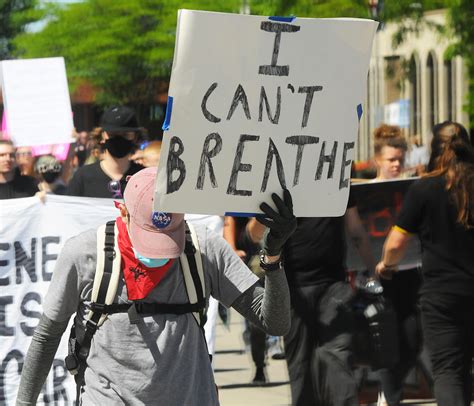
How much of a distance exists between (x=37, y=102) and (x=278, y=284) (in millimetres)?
7599

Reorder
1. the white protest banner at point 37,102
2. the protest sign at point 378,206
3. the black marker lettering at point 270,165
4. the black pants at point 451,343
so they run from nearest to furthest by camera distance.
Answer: the black marker lettering at point 270,165 → the black pants at point 451,343 → the protest sign at point 378,206 → the white protest banner at point 37,102

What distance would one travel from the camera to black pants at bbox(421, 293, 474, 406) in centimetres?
628

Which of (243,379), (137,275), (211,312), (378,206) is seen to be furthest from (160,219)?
(243,379)

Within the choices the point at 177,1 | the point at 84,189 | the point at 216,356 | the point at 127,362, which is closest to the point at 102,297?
the point at 127,362

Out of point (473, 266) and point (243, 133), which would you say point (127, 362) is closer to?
point (243, 133)

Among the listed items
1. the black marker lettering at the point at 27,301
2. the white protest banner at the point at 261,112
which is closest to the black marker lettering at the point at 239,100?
the white protest banner at the point at 261,112

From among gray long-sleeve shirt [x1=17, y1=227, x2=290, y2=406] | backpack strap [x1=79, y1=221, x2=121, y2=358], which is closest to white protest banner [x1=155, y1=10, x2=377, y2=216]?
gray long-sleeve shirt [x1=17, y1=227, x2=290, y2=406]

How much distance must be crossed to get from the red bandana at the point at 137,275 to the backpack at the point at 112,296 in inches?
1.0

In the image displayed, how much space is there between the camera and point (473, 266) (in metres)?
6.28

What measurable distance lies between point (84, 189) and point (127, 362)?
3.75 meters

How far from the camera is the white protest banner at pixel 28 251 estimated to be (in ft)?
21.0

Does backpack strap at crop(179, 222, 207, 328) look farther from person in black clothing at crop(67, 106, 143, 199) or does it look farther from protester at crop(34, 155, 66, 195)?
protester at crop(34, 155, 66, 195)

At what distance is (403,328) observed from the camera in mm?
7676

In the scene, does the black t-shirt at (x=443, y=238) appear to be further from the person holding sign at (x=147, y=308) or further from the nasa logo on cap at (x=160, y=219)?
the nasa logo on cap at (x=160, y=219)
